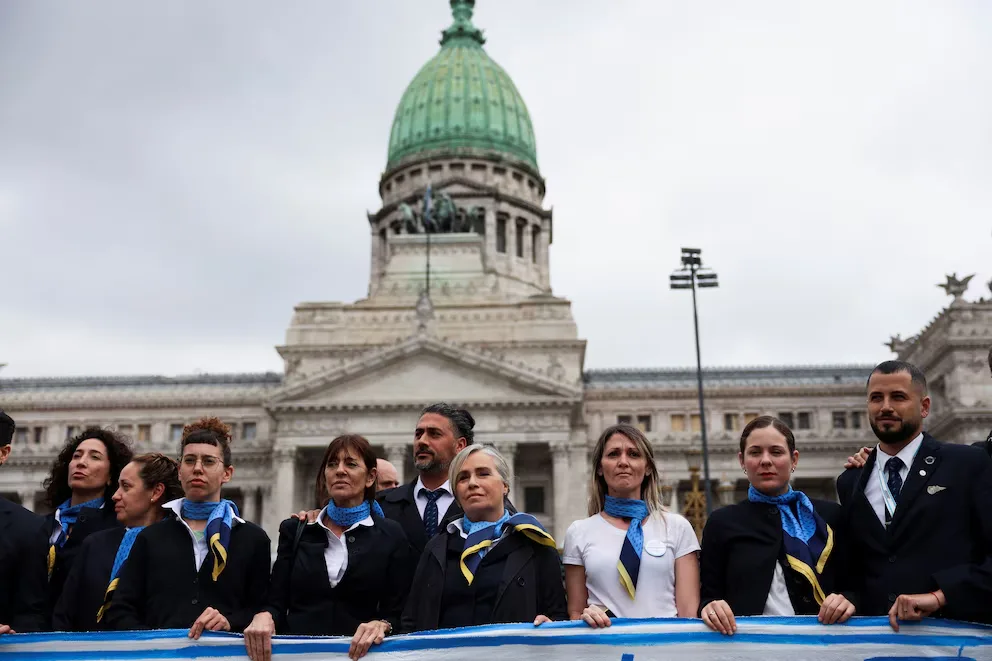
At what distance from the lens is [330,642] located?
8.46 meters

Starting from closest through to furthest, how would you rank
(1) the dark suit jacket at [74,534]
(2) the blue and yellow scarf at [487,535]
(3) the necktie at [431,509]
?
(2) the blue and yellow scarf at [487,535] < (1) the dark suit jacket at [74,534] < (3) the necktie at [431,509]

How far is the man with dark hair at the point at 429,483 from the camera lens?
10539mm

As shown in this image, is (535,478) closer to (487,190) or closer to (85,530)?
(487,190)

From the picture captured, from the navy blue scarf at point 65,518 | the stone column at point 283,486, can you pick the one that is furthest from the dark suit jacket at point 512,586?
the stone column at point 283,486

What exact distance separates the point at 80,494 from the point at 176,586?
86.1 inches

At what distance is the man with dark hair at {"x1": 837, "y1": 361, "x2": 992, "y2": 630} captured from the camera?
308 inches

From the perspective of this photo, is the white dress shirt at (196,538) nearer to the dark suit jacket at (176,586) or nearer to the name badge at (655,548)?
the dark suit jacket at (176,586)

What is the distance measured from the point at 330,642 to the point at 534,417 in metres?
45.5

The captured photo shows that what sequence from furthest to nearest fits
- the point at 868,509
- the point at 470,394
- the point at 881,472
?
the point at 470,394
the point at 881,472
the point at 868,509

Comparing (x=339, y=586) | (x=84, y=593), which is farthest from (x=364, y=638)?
(x=84, y=593)

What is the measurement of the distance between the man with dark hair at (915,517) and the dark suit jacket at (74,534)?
692 centimetres

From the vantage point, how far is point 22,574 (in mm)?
9141

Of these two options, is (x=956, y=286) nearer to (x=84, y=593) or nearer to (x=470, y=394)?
(x=470, y=394)

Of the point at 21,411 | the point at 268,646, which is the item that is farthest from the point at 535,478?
the point at 268,646
